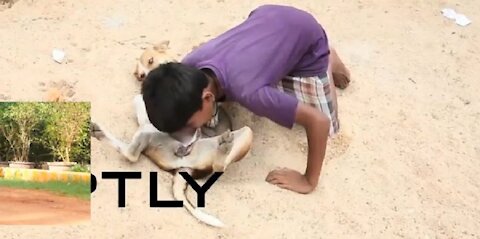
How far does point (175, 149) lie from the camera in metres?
1.95

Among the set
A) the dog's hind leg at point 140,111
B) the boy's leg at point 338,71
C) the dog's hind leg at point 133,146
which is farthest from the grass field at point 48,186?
the boy's leg at point 338,71

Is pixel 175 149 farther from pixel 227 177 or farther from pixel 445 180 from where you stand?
pixel 445 180

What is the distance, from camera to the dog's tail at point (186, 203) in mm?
1823

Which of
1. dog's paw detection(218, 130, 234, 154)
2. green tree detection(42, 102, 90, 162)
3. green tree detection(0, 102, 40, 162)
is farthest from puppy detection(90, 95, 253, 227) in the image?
green tree detection(0, 102, 40, 162)

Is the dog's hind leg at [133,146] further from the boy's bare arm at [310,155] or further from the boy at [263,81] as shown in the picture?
the boy's bare arm at [310,155]

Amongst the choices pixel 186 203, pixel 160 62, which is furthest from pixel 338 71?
pixel 186 203

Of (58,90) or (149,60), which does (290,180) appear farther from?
(58,90)

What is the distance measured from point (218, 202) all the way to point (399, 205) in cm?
44

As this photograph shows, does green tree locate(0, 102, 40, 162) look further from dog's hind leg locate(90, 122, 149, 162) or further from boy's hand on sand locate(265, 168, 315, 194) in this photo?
boy's hand on sand locate(265, 168, 315, 194)

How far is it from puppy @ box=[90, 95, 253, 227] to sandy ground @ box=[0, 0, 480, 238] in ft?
0.09

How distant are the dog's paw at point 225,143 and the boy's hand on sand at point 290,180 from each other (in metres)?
0.13

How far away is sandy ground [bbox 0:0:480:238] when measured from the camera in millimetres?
1856

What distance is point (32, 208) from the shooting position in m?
1.78

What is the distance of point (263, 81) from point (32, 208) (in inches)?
23.8
